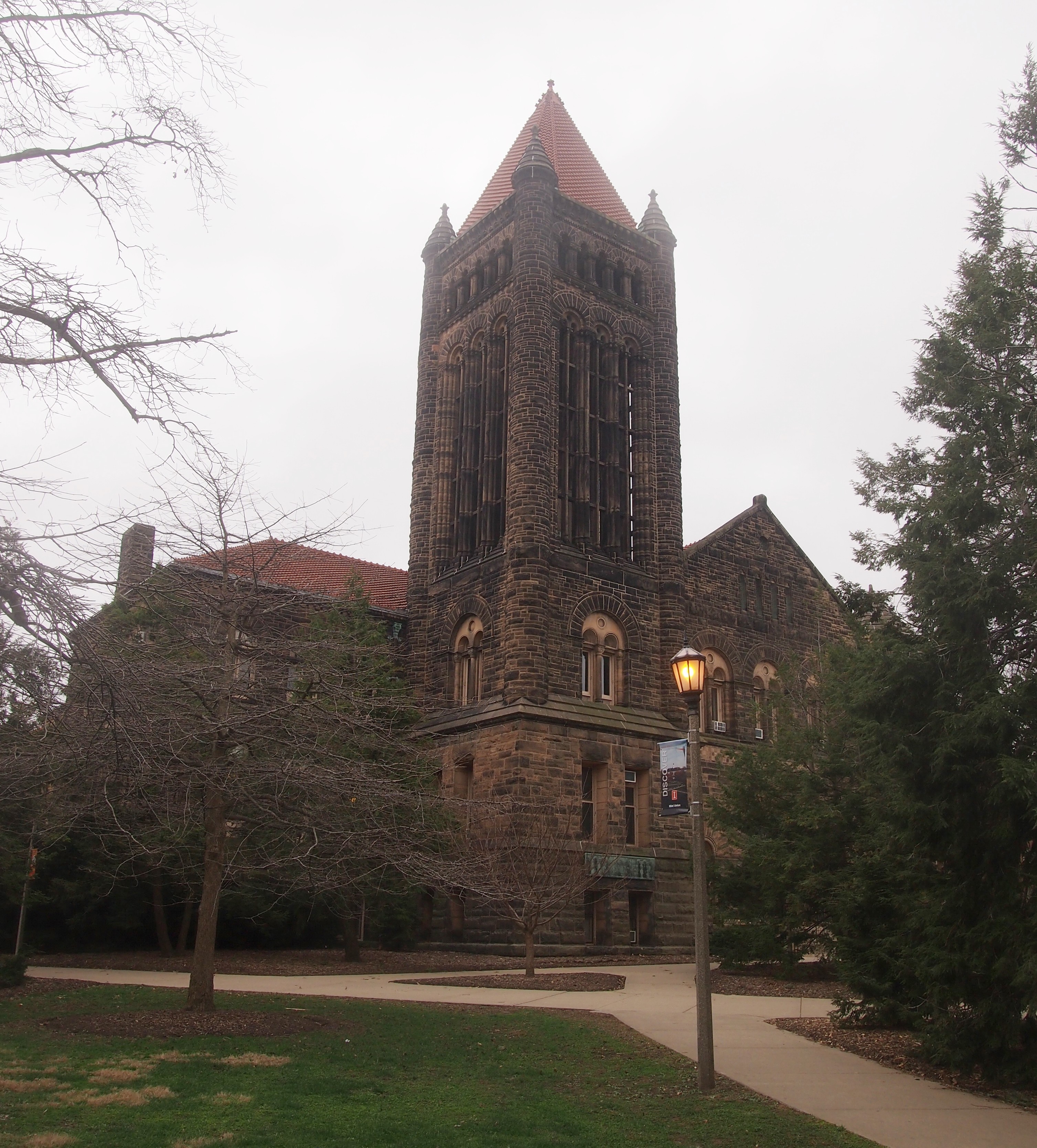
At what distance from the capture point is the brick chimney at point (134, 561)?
8.57 m

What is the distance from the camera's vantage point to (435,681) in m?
31.3

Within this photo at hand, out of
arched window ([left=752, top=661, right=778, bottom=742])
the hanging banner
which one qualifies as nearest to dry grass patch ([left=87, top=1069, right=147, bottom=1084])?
the hanging banner

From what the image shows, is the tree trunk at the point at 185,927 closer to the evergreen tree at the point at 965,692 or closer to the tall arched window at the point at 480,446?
the tall arched window at the point at 480,446

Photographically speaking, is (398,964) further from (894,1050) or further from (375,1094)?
(375,1094)

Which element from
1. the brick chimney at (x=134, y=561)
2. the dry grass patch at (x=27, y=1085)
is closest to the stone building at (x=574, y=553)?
the brick chimney at (x=134, y=561)

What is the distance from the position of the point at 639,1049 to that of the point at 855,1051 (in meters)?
2.57

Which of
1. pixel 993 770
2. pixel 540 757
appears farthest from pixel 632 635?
pixel 993 770

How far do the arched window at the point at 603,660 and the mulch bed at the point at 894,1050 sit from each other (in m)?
15.3

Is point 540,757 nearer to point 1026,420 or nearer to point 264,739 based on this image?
point 264,739

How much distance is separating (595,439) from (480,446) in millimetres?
3786

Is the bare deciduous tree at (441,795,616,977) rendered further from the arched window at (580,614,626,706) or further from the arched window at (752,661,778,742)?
the arched window at (752,661,778,742)

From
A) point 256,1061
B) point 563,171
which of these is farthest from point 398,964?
point 563,171

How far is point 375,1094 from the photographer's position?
28.6 feet

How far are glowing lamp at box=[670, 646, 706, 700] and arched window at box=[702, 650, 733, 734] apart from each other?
20.8 meters
